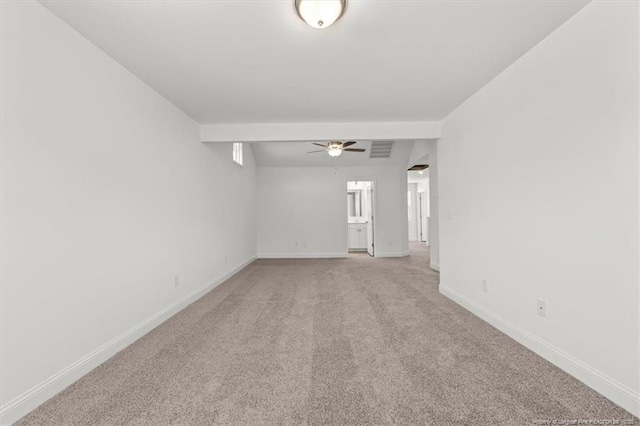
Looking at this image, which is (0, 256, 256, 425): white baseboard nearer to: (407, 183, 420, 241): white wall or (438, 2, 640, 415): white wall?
(438, 2, 640, 415): white wall

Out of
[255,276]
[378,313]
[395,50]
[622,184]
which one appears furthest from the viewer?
[255,276]

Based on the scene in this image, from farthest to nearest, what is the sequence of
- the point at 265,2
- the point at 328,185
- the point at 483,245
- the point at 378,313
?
the point at 328,185
the point at 378,313
the point at 483,245
the point at 265,2

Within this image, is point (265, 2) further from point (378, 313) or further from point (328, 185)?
point (328, 185)

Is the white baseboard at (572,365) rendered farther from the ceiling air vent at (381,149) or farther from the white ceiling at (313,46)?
the ceiling air vent at (381,149)

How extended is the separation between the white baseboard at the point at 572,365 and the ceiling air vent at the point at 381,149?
4552mm

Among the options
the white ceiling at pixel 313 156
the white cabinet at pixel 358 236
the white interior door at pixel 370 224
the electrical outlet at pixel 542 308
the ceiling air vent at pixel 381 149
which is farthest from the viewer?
the white cabinet at pixel 358 236

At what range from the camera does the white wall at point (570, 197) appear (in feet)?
4.96

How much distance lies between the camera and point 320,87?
271 centimetres

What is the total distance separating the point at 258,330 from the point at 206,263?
1.77 m

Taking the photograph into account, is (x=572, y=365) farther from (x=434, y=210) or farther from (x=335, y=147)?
(x=434, y=210)

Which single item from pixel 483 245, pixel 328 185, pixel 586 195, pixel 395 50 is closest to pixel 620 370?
pixel 586 195

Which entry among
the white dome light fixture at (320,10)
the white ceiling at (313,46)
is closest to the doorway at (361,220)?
the white ceiling at (313,46)

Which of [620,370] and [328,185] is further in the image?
[328,185]

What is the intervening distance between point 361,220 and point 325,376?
7.50 m
